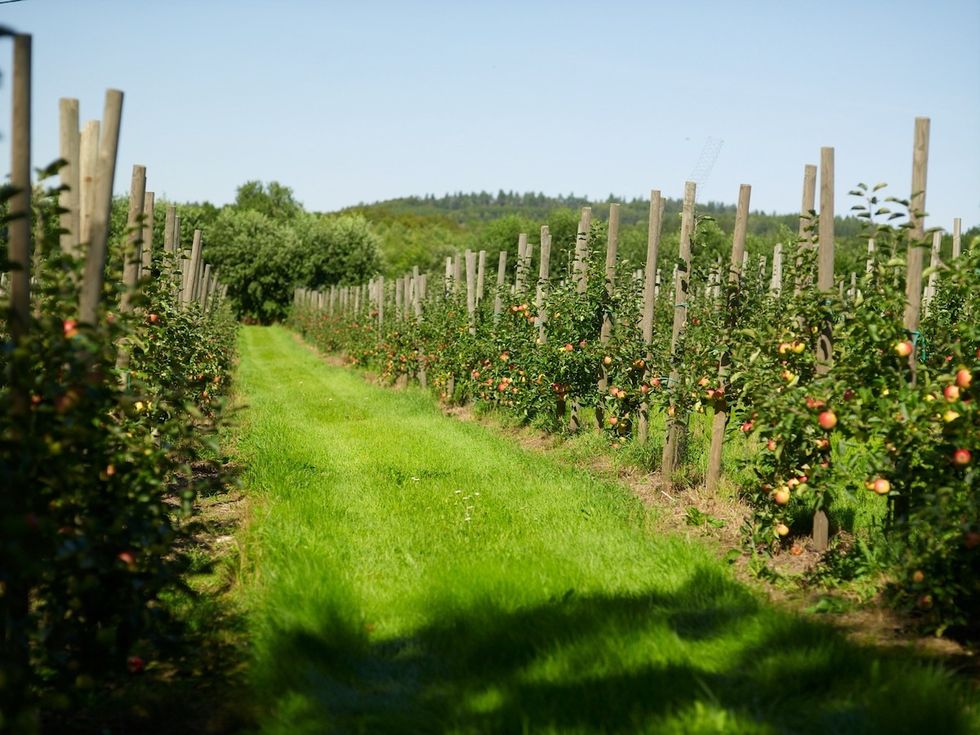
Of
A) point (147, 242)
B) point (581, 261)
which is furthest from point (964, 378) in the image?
point (581, 261)

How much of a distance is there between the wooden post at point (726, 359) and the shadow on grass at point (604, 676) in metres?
2.54

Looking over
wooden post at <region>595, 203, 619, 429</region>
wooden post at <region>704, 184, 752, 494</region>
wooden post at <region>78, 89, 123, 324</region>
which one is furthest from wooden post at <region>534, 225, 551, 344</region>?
wooden post at <region>78, 89, 123, 324</region>

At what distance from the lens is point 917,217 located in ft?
16.3

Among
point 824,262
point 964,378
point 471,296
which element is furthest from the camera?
point 471,296

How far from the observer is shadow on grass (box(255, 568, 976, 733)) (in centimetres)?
318

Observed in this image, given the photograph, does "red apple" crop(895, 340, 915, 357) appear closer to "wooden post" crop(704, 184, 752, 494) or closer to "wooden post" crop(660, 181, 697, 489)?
"wooden post" crop(704, 184, 752, 494)

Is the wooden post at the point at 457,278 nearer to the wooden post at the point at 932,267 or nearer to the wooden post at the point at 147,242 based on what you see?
the wooden post at the point at 932,267

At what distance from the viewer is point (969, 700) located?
3357mm

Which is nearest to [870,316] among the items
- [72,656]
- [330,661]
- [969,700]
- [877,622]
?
[877,622]

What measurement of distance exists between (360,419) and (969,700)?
9153 mm

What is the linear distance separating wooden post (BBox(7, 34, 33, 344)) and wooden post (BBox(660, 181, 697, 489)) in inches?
203

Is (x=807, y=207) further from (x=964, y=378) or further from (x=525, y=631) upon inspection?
(x=525, y=631)

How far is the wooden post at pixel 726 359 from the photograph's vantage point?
6.74m

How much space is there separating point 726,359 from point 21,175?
5059 mm
